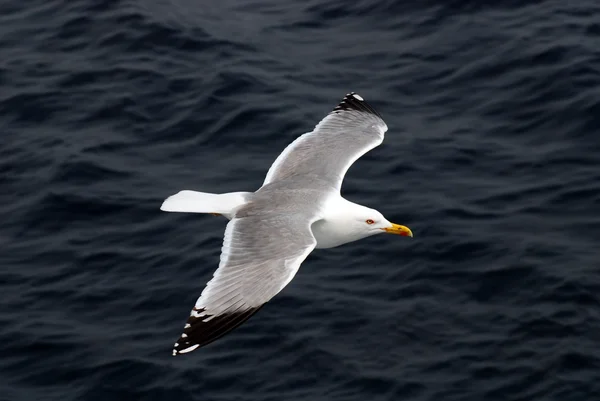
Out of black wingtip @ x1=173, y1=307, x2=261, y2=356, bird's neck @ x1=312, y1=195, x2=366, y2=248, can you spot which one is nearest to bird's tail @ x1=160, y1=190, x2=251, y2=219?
bird's neck @ x1=312, y1=195, x2=366, y2=248

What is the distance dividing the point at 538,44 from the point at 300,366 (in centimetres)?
677

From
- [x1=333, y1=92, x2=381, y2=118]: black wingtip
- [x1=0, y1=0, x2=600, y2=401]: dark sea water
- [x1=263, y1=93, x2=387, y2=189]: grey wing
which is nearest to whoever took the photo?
[x1=263, y1=93, x2=387, y2=189]: grey wing

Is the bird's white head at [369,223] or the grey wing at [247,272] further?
the bird's white head at [369,223]

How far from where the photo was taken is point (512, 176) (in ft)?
47.1

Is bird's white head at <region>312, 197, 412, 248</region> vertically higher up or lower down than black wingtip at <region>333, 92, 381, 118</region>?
lower down

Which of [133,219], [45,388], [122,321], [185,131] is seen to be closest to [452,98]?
[185,131]

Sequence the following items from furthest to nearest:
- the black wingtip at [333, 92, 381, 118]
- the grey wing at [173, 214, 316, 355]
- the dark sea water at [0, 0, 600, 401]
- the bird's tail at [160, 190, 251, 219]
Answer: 1. the black wingtip at [333, 92, 381, 118]
2. the dark sea water at [0, 0, 600, 401]
3. the bird's tail at [160, 190, 251, 219]
4. the grey wing at [173, 214, 316, 355]

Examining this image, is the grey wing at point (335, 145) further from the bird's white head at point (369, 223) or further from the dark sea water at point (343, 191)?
the dark sea water at point (343, 191)

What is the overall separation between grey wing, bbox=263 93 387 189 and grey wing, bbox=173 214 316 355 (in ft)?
4.77

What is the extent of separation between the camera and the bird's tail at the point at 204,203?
10477 mm

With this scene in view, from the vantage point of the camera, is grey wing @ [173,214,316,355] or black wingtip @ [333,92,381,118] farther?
black wingtip @ [333,92,381,118]

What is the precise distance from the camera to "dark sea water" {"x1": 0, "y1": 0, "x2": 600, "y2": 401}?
39.7 feet

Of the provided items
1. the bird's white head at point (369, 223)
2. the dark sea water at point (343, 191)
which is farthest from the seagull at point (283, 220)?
the dark sea water at point (343, 191)

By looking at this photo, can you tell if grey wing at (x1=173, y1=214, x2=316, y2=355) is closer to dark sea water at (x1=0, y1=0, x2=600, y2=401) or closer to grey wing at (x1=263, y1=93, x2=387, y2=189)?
grey wing at (x1=263, y1=93, x2=387, y2=189)
